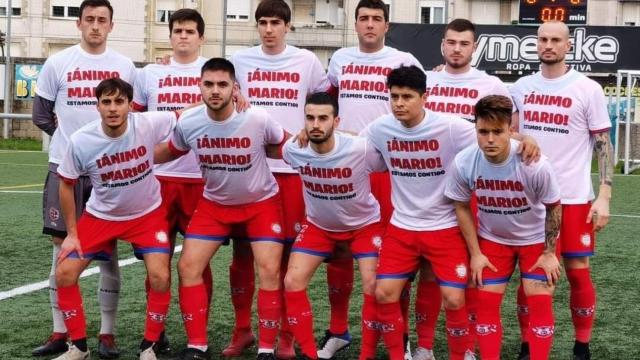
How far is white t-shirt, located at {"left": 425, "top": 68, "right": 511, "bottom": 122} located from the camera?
20.3 ft

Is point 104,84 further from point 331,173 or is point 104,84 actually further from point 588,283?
point 588,283

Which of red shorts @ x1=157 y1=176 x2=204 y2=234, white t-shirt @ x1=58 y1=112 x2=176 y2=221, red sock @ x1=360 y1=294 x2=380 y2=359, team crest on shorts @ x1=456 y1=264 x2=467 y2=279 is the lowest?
red sock @ x1=360 y1=294 x2=380 y2=359

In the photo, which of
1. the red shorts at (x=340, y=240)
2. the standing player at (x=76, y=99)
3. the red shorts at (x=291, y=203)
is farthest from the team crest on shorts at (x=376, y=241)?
the standing player at (x=76, y=99)

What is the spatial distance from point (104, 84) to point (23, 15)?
3869cm

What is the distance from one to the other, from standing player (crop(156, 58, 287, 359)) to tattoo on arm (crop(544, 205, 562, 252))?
1.51 metres

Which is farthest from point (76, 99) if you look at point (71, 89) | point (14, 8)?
point (14, 8)

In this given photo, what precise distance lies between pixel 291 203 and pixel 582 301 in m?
1.78

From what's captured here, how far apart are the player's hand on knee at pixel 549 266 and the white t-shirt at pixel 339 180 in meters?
1.01

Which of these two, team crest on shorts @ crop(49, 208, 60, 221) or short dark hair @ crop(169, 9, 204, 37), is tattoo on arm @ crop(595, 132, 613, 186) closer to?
short dark hair @ crop(169, 9, 204, 37)

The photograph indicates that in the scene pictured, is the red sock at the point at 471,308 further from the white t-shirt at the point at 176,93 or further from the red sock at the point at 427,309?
the white t-shirt at the point at 176,93

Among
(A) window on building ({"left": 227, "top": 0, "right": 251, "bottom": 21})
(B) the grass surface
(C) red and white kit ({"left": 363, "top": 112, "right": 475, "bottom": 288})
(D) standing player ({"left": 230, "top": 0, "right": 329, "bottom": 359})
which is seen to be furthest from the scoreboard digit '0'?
(A) window on building ({"left": 227, "top": 0, "right": 251, "bottom": 21})

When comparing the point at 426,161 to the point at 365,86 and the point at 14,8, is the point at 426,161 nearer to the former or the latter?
the point at 365,86

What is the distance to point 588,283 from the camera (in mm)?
6043

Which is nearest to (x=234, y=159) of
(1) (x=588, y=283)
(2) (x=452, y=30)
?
(2) (x=452, y=30)
